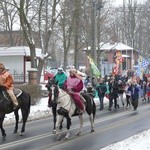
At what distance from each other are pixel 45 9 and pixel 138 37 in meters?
37.4

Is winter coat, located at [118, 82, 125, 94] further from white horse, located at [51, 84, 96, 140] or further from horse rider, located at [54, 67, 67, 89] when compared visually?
white horse, located at [51, 84, 96, 140]

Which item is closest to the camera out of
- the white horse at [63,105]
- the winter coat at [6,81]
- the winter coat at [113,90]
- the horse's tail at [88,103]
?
the white horse at [63,105]

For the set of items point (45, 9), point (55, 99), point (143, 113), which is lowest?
point (143, 113)

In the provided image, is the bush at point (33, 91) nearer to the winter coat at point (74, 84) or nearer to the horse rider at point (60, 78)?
the horse rider at point (60, 78)

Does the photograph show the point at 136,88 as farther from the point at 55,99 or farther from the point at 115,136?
the point at 55,99

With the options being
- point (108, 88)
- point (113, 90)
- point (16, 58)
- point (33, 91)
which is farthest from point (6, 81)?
point (16, 58)

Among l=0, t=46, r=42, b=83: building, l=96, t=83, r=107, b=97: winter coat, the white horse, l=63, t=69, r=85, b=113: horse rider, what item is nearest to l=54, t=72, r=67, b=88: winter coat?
l=63, t=69, r=85, b=113: horse rider

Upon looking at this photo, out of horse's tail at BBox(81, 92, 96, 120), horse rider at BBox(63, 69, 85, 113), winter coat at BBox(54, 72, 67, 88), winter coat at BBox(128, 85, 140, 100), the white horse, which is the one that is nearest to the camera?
the white horse

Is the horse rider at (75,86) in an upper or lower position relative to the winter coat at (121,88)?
upper

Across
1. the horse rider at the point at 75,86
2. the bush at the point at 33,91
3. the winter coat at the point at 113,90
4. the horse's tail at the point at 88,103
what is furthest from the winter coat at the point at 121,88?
the horse rider at the point at 75,86

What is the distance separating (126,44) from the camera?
77.6 m

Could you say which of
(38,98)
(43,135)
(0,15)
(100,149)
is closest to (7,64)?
(0,15)

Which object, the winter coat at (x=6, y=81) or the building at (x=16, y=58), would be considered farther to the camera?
the building at (x=16, y=58)

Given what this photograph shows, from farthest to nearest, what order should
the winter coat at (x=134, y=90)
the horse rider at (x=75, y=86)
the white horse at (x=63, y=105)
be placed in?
the winter coat at (x=134, y=90), the horse rider at (x=75, y=86), the white horse at (x=63, y=105)
